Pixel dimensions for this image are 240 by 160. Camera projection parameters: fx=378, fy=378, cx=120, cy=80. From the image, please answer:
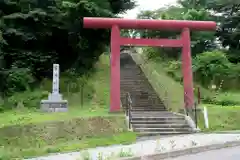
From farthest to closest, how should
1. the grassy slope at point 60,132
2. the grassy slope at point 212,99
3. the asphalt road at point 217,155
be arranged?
the grassy slope at point 212,99, the grassy slope at point 60,132, the asphalt road at point 217,155

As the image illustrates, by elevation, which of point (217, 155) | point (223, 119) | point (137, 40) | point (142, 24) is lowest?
point (217, 155)

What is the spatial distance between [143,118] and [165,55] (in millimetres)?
13613

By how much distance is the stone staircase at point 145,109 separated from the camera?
15.0 meters

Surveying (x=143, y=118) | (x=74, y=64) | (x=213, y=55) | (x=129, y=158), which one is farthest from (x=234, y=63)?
Answer: (x=129, y=158)

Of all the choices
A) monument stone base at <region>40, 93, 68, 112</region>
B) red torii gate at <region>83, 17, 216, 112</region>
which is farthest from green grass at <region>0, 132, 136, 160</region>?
monument stone base at <region>40, 93, 68, 112</region>

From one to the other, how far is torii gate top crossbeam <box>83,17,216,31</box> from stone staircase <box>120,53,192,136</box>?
4.04 m

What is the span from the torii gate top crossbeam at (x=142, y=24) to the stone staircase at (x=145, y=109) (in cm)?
404

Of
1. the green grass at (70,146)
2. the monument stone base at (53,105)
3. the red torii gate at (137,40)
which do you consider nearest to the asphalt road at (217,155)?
the green grass at (70,146)

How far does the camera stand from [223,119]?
1661 centimetres

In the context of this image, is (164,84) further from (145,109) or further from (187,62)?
(187,62)

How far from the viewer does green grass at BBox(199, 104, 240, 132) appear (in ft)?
52.3

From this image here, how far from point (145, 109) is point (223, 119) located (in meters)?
3.86

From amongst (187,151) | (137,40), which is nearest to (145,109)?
(137,40)

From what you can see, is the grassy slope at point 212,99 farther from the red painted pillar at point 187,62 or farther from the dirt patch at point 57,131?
the dirt patch at point 57,131
